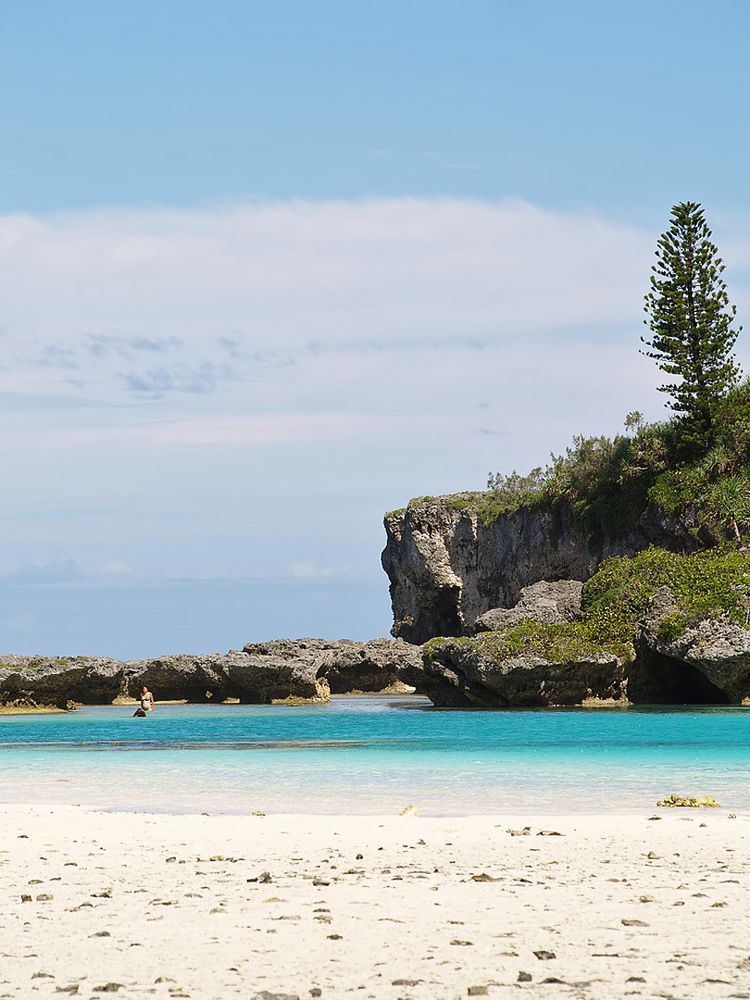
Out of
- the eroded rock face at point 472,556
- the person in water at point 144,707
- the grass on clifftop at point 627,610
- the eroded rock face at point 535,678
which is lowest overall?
the person in water at point 144,707

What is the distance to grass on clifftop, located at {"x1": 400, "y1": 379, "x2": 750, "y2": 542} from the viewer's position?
52.5 meters

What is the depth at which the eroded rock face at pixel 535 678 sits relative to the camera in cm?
4062

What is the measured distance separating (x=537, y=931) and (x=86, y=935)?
Answer: 262 cm

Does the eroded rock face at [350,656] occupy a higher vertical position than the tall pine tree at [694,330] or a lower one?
lower

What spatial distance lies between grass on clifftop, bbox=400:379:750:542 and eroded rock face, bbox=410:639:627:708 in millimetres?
12991

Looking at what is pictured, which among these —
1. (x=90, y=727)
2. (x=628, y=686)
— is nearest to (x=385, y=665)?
(x=628, y=686)

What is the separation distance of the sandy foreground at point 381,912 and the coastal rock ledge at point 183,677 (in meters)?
38.2

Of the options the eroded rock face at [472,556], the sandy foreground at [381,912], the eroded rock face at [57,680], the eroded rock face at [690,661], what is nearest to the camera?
the sandy foreground at [381,912]

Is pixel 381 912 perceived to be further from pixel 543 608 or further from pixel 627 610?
pixel 543 608

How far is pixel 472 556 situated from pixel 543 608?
95.3 ft

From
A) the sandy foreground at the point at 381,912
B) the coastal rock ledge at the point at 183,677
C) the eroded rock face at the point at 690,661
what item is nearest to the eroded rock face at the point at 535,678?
the eroded rock face at the point at 690,661

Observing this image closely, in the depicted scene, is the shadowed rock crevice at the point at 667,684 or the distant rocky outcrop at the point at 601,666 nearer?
the distant rocky outcrop at the point at 601,666

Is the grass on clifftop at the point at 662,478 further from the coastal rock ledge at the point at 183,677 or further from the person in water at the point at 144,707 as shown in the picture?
the person in water at the point at 144,707

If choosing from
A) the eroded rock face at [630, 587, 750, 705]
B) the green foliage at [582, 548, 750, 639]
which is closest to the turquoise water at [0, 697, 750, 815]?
the eroded rock face at [630, 587, 750, 705]
